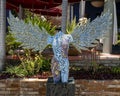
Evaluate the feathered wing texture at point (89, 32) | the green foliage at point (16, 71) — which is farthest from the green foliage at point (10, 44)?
the feathered wing texture at point (89, 32)

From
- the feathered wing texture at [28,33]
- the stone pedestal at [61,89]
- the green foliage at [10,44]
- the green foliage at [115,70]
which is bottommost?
the stone pedestal at [61,89]

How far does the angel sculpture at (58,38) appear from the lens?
21.1ft

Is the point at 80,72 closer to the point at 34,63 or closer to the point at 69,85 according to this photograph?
the point at 34,63

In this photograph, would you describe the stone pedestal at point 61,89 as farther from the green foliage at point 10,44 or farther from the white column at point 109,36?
the white column at point 109,36

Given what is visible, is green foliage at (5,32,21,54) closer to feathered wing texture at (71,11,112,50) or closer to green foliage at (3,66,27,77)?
green foliage at (3,66,27,77)

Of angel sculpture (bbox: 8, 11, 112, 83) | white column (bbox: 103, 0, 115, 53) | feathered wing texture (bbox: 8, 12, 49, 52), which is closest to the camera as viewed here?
angel sculpture (bbox: 8, 11, 112, 83)

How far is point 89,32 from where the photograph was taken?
7.03 m

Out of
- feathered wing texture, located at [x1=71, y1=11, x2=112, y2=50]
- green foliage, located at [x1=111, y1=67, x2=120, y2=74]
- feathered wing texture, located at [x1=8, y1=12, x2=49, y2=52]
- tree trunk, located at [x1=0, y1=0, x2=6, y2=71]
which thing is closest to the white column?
green foliage, located at [x1=111, y1=67, x2=120, y2=74]

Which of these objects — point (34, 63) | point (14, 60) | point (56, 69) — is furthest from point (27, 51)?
point (56, 69)

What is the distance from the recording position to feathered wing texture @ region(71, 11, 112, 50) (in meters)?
6.94

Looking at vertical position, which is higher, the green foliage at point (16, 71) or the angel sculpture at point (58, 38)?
the angel sculpture at point (58, 38)

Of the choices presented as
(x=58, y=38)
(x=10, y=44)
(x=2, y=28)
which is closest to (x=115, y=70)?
(x=58, y=38)

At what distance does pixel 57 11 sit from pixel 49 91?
9.99m

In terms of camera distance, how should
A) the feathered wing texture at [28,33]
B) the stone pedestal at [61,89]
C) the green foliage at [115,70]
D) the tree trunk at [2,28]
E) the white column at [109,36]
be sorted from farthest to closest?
1. the white column at [109,36]
2. the green foliage at [115,70]
3. the tree trunk at [2,28]
4. the feathered wing texture at [28,33]
5. the stone pedestal at [61,89]
